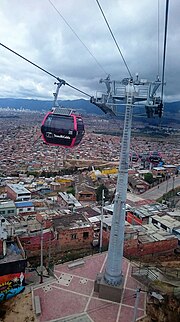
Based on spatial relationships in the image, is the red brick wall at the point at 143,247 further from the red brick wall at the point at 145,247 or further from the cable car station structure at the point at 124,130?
the cable car station structure at the point at 124,130

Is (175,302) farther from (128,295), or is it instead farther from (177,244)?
(177,244)

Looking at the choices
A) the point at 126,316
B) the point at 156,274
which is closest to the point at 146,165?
the point at 156,274

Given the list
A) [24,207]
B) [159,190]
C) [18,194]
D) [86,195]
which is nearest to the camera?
[24,207]

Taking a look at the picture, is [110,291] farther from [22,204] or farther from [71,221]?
[22,204]

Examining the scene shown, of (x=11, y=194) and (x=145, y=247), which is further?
(x=11, y=194)

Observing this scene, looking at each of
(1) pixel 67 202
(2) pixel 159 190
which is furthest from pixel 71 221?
Result: (2) pixel 159 190

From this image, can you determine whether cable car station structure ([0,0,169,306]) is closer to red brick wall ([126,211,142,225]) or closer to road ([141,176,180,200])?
red brick wall ([126,211,142,225])

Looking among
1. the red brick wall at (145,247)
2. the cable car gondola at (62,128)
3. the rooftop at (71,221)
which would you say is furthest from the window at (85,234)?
the cable car gondola at (62,128)
